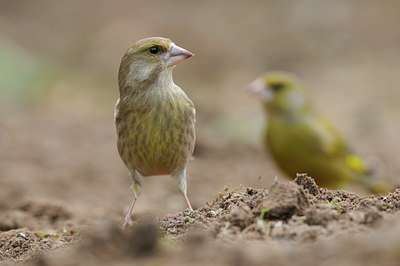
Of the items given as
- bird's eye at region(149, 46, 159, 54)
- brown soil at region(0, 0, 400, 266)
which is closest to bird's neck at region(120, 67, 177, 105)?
bird's eye at region(149, 46, 159, 54)

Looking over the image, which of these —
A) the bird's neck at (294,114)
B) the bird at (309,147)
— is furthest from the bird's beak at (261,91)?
the bird's neck at (294,114)

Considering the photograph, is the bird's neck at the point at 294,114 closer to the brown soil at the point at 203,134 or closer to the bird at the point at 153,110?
the brown soil at the point at 203,134

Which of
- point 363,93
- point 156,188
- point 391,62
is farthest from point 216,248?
point 391,62

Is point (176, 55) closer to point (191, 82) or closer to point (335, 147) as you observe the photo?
point (335, 147)

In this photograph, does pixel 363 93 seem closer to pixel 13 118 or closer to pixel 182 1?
pixel 13 118

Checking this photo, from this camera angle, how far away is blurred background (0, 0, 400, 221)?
30.1ft

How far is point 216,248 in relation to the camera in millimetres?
3184

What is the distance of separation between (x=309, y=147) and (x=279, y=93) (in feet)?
3.34

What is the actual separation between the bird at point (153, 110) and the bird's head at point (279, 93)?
11.9 feet

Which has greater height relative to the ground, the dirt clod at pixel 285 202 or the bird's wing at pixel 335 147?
the bird's wing at pixel 335 147

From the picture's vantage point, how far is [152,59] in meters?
5.40

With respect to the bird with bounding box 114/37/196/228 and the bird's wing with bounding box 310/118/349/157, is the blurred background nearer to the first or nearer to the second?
the bird's wing with bounding box 310/118/349/157

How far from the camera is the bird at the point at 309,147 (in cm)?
837

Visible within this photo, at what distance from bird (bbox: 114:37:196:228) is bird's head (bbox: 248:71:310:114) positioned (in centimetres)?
362
